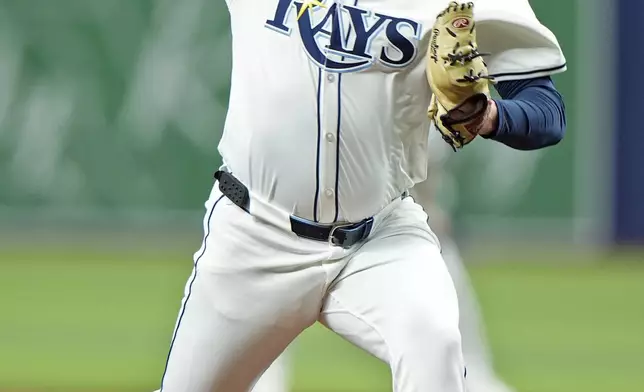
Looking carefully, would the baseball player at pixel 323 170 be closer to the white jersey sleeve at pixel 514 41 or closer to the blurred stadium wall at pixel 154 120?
the white jersey sleeve at pixel 514 41

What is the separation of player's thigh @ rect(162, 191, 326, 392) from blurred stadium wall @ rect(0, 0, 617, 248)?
5879 millimetres

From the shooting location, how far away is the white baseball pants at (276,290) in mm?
2922

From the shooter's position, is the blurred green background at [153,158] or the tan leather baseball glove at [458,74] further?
the blurred green background at [153,158]

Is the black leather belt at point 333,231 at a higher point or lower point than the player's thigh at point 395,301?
higher

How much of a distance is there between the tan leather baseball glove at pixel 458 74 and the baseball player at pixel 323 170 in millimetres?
274

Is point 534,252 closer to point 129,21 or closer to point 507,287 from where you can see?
point 507,287

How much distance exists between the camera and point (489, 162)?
8.70 metres

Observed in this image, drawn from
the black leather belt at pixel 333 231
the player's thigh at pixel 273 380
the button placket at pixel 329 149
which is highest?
the button placket at pixel 329 149

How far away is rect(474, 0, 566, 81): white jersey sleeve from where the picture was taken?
2.92 meters

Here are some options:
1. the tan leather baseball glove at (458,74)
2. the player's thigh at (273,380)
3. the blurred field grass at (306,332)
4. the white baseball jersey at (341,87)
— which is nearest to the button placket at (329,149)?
the white baseball jersey at (341,87)

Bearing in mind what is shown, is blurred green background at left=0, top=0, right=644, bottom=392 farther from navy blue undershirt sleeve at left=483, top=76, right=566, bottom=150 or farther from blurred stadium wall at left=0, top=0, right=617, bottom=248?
navy blue undershirt sleeve at left=483, top=76, right=566, bottom=150

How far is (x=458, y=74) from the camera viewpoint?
8.49ft

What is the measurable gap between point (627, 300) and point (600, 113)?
187 cm

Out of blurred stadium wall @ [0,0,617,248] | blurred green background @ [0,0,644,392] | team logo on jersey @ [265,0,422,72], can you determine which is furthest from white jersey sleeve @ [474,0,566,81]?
blurred stadium wall @ [0,0,617,248]
